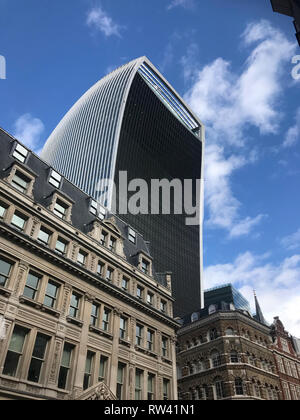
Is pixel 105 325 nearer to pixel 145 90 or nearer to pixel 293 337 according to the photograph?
pixel 293 337

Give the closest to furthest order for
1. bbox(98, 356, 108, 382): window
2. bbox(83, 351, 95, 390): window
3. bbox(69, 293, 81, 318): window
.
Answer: bbox(83, 351, 95, 390): window < bbox(98, 356, 108, 382): window < bbox(69, 293, 81, 318): window

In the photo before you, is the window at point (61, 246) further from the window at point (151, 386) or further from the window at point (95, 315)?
the window at point (151, 386)

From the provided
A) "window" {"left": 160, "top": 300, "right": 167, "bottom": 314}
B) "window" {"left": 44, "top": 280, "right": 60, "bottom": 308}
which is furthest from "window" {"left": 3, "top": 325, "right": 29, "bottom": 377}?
"window" {"left": 160, "top": 300, "right": 167, "bottom": 314}

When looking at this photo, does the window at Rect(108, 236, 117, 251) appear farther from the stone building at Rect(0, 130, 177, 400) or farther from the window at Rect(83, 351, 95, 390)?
the window at Rect(83, 351, 95, 390)

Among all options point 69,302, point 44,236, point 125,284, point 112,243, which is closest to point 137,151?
point 112,243

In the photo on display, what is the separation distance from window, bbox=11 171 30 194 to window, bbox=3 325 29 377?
38.9 ft

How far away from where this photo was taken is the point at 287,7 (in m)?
16.3

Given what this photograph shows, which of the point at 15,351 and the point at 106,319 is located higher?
the point at 106,319

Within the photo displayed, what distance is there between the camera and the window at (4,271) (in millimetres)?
26000

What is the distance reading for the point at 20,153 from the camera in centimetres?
3434

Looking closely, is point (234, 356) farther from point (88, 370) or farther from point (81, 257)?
point (81, 257)

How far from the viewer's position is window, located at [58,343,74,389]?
87.2 feet

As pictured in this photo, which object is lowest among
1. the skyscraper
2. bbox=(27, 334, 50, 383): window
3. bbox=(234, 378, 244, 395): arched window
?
bbox=(27, 334, 50, 383): window

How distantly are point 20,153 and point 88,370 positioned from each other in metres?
21.2
